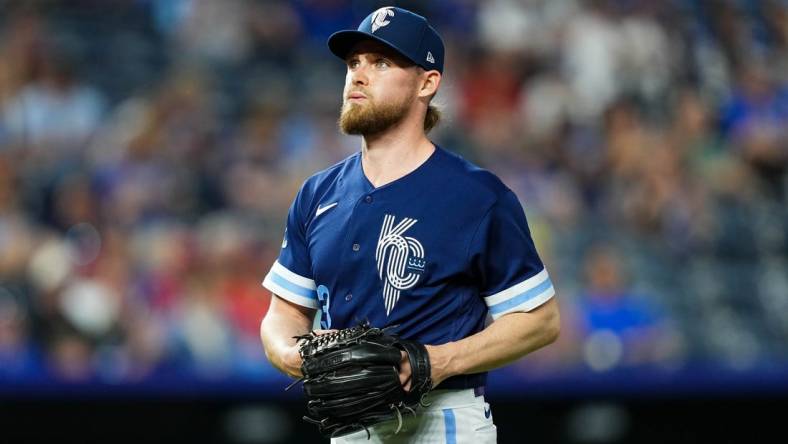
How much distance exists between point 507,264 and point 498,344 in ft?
0.75

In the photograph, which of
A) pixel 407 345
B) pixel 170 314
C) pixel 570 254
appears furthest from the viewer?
pixel 570 254

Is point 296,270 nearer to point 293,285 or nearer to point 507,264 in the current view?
point 293,285

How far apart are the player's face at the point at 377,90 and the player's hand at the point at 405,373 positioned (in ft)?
2.28

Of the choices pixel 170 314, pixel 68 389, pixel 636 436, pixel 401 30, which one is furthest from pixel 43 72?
pixel 401 30

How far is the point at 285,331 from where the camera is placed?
343 centimetres

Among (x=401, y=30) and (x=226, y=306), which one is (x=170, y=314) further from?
(x=401, y=30)

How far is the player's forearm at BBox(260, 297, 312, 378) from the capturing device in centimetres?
320

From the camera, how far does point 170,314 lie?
6445mm

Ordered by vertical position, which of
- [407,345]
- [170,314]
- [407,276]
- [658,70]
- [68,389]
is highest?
[658,70]

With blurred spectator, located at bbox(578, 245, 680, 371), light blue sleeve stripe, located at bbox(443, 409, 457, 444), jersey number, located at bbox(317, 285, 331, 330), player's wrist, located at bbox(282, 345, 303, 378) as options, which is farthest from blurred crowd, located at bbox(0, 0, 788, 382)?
light blue sleeve stripe, located at bbox(443, 409, 457, 444)

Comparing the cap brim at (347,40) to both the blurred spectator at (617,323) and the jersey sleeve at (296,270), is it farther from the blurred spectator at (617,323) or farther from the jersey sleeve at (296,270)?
the blurred spectator at (617,323)

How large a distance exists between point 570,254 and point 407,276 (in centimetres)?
443

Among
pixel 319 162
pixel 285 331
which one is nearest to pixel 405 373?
pixel 285 331

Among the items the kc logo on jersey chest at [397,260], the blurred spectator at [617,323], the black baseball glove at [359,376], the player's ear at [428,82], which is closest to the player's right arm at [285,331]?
the black baseball glove at [359,376]
